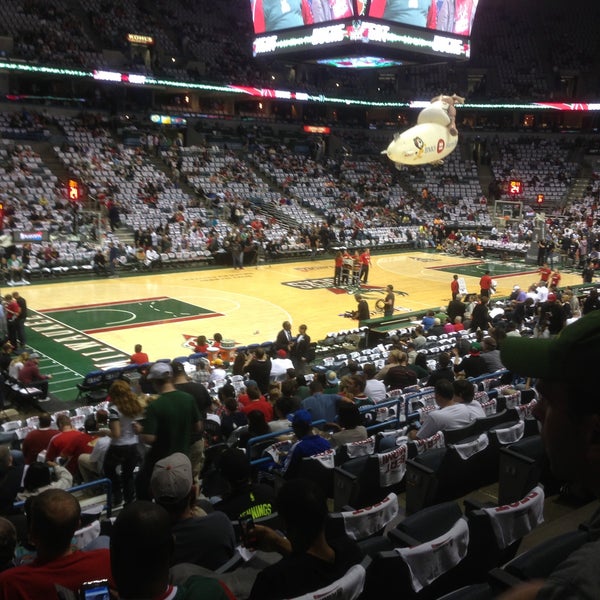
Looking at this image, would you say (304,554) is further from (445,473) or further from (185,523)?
(445,473)

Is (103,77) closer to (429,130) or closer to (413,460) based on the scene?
(429,130)

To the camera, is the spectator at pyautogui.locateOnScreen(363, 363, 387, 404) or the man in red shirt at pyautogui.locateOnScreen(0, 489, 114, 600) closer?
the man in red shirt at pyautogui.locateOnScreen(0, 489, 114, 600)

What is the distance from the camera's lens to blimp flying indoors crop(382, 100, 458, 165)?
41.5 feet

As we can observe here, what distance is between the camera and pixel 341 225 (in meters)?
37.7

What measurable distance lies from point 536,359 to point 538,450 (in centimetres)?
445

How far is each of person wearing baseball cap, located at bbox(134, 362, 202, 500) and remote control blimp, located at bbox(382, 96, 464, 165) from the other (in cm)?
855

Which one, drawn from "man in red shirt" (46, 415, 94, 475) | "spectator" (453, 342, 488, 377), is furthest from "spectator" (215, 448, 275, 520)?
"spectator" (453, 342, 488, 377)

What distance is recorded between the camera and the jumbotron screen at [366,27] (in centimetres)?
2317

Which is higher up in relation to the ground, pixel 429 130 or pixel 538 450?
pixel 429 130

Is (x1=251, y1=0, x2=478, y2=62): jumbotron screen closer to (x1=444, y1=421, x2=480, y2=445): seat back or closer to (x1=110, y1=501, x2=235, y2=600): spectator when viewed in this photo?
(x1=444, y1=421, x2=480, y2=445): seat back

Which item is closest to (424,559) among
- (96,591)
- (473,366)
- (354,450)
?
(96,591)

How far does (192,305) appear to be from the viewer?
2108 centimetres

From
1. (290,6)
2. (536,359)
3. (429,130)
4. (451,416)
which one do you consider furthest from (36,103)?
(536,359)

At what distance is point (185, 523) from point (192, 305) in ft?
58.4
